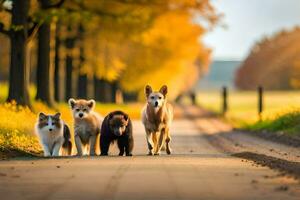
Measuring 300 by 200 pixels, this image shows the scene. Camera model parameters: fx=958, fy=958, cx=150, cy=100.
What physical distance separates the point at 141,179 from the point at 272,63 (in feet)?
520

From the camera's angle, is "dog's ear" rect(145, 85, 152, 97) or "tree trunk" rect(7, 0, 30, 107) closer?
"dog's ear" rect(145, 85, 152, 97)

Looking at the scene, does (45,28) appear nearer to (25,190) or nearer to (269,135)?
(269,135)

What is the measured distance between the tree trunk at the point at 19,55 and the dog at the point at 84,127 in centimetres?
1455

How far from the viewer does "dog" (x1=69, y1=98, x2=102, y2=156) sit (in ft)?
68.4

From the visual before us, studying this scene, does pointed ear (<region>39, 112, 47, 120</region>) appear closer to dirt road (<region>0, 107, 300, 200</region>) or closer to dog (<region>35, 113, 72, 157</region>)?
dog (<region>35, 113, 72, 157</region>)

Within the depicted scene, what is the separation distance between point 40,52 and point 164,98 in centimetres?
2092

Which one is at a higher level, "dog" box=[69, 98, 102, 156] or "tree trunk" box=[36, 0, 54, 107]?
"tree trunk" box=[36, 0, 54, 107]

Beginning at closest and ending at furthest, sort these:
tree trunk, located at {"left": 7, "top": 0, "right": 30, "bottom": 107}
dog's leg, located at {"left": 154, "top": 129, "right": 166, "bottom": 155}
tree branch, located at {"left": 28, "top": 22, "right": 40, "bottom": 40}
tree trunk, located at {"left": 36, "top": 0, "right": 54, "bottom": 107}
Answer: dog's leg, located at {"left": 154, "top": 129, "right": 166, "bottom": 155} → tree trunk, located at {"left": 7, "top": 0, "right": 30, "bottom": 107} → tree branch, located at {"left": 28, "top": 22, "right": 40, "bottom": 40} → tree trunk, located at {"left": 36, "top": 0, "right": 54, "bottom": 107}

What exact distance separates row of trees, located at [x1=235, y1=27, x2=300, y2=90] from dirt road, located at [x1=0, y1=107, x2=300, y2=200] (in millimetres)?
130807

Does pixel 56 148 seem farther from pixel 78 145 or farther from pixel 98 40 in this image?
pixel 98 40

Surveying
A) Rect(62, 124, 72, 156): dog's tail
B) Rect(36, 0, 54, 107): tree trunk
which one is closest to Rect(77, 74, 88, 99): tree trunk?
Rect(36, 0, 54, 107): tree trunk

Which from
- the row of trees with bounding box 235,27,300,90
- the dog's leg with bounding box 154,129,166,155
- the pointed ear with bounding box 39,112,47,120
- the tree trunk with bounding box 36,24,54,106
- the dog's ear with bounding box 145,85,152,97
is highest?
the row of trees with bounding box 235,27,300,90

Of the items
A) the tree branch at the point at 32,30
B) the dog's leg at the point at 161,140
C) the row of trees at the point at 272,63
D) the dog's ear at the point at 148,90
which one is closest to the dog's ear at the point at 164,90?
the dog's ear at the point at 148,90

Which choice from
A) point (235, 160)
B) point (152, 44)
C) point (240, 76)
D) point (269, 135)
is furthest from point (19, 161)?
point (240, 76)
